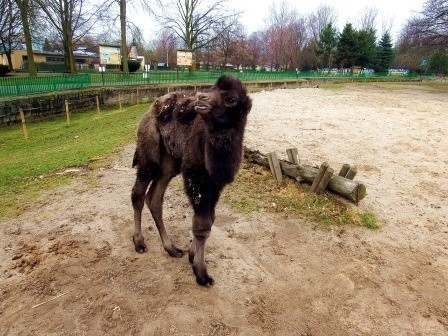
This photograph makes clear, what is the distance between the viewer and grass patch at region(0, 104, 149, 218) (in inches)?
277

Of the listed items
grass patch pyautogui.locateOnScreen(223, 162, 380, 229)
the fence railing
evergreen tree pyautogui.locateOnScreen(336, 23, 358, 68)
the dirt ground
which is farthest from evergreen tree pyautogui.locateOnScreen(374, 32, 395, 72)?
grass patch pyautogui.locateOnScreen(223, 162, 380, 229)

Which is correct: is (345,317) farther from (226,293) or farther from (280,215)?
(280,215)

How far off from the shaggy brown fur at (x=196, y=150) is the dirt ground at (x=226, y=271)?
491 mm

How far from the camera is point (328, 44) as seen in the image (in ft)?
195

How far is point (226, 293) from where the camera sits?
12.5 feet

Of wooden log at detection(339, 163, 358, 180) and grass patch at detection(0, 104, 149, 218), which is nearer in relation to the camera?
wooden log at detection(339, 163, 358, 180)

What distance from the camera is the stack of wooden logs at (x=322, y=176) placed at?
606 cm

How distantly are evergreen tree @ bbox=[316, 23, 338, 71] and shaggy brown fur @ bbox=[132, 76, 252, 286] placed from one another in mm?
59962

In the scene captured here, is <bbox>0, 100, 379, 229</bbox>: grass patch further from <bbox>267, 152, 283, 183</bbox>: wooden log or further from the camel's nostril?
the camel's nostril

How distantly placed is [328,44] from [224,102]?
6301 centimetres

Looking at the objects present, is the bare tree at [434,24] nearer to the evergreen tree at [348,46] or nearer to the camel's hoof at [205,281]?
the evergreen tree at [348,46]

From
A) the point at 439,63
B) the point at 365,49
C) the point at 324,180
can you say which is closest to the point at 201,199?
the point at 324,180

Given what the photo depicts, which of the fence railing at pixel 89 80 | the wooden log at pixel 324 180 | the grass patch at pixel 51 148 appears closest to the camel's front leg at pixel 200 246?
the wooden log at pixel 324 180

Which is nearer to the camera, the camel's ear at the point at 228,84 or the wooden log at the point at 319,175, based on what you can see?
the camel's ear at the point at 228,84
